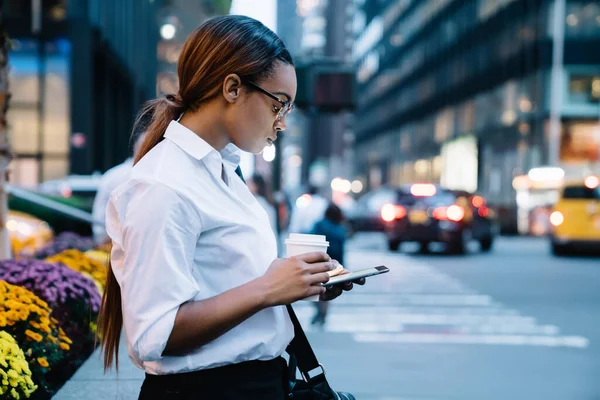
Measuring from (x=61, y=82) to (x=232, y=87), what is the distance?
25305 millimetres

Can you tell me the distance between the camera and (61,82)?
26.0 m

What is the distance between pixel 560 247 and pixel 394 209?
4422 millimetres

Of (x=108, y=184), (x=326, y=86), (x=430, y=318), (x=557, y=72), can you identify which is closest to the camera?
(x=108, y=184)

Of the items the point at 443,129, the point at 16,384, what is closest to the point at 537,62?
the point at 443,129

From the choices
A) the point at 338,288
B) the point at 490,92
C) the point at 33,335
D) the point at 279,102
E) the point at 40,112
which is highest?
the point at 490,92

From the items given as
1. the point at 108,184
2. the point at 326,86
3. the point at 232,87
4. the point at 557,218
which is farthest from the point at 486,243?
the point at 232,87

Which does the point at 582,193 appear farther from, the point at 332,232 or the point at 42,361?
the point at 42,361

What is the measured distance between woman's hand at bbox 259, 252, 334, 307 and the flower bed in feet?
6.32

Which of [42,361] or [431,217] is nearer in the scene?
[42,361]

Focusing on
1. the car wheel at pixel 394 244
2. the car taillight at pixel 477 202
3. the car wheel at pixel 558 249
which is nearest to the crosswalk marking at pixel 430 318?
the car wheel at pixel 394 244

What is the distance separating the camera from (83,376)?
4.24m

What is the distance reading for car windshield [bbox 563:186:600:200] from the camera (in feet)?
69.0

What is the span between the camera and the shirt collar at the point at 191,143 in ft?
6.37

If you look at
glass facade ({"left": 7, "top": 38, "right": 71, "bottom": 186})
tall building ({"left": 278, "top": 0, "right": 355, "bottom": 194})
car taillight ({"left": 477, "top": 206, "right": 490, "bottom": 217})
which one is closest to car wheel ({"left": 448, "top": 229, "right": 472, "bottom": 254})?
car taillight ({"left": 477, "top": 206, "right": 490, "bottom": 217})
